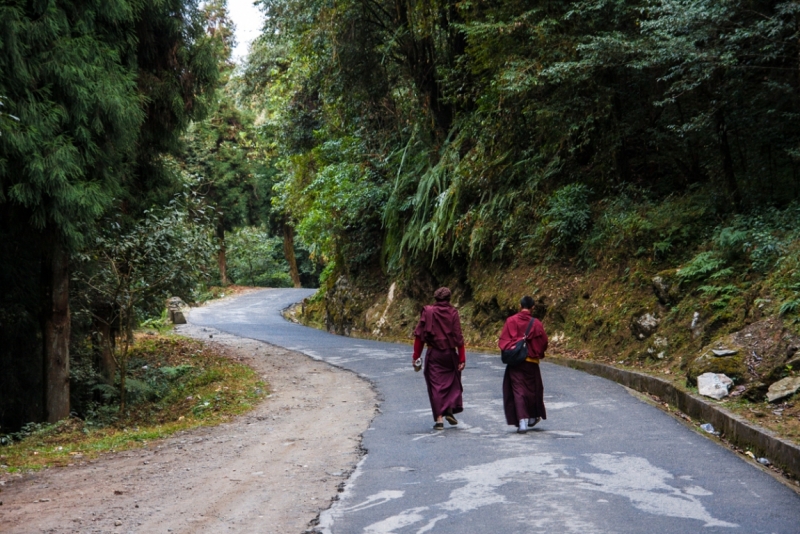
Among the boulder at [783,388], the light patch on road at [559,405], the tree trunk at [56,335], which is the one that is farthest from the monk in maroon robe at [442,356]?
the tree trunk at [56,335]

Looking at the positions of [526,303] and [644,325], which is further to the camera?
[644,325]

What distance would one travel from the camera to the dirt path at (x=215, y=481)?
6418mm

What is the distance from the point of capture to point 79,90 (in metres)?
12.2

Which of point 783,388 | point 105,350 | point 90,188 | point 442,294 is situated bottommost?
point 105,350

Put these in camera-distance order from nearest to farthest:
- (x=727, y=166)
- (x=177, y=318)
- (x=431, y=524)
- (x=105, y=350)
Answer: (x=431, y=524)
(x=727, y=166)
(x=105, y=350)
(x=177, y=318)

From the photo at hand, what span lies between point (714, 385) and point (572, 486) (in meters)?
4.47

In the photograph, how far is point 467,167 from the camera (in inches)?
866

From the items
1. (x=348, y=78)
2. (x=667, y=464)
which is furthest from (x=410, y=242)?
(x=667, y=464)

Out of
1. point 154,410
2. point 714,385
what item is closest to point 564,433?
point 714,385

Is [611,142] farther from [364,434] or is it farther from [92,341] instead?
[92,341]

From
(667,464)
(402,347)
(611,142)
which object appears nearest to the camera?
(667,464)

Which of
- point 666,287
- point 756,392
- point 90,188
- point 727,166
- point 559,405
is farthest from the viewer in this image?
point 727,166

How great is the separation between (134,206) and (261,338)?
10.8 m

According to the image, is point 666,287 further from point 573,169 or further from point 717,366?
point 573,169
